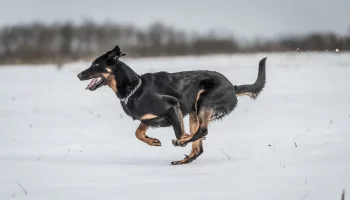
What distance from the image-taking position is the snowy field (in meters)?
4.32

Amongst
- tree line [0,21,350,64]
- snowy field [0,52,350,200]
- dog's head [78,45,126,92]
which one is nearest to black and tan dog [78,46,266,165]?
dog's head [78,45,126,92]

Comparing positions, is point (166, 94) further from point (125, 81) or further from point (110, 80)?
point (110, 80)

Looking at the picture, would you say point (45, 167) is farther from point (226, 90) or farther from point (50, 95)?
point (50, 95)

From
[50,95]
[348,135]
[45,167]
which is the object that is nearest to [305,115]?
[348,135]

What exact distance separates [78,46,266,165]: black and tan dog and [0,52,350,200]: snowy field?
0.53 meters

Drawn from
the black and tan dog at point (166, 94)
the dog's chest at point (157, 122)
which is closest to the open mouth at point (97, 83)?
the black and tan dog at point (166, 94)

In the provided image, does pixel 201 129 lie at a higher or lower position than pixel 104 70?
lower

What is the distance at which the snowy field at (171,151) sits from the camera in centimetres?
432

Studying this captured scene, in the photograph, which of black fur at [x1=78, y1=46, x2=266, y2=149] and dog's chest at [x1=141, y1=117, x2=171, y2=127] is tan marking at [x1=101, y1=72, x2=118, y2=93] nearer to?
black fur at [x1=78, y1=46, x2=266, y2=149]

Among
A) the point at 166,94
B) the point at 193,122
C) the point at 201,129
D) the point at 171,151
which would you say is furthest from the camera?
the point at 171,151

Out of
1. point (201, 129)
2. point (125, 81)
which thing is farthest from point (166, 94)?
point (201, 129)

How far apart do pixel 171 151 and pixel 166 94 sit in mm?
1525

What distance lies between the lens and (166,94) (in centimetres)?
655

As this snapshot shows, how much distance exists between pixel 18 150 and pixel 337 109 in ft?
25.7
